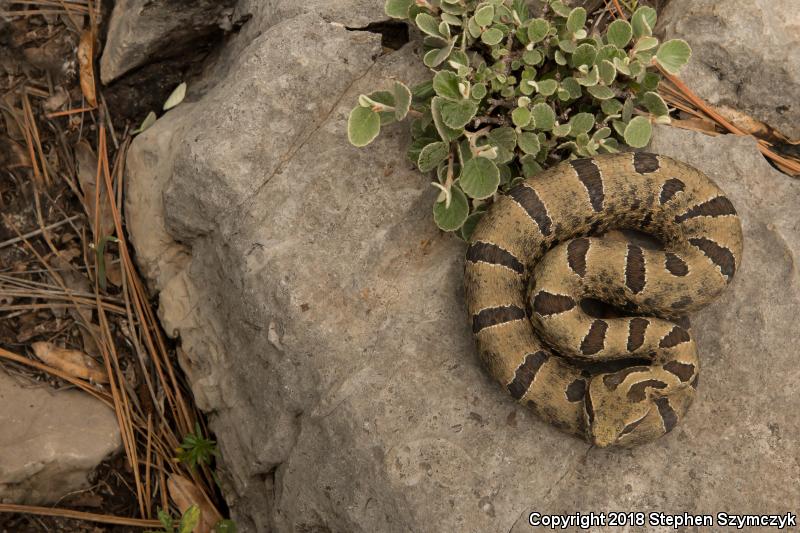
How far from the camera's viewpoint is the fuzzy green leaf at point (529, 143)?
432 centimetres

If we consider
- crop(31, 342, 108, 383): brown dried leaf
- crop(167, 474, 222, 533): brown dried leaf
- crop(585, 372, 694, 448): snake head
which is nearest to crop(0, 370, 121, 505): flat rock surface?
crop(31, 342, 108, 383): brown dried leaf

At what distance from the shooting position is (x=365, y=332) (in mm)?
4293

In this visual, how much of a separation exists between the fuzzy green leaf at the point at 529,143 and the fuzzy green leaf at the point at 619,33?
783 millimetres

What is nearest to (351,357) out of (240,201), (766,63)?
(240,201)

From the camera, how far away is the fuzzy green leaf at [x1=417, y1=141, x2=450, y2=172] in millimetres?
4191

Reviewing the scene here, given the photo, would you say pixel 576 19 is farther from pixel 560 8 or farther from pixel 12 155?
pixel 12 155

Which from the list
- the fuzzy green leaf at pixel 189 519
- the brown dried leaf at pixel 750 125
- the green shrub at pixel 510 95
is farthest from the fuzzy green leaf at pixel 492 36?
the fuzzy green leaf at pixel 189 519

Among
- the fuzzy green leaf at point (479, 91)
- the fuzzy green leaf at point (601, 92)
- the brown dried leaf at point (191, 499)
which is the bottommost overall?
the brown dried leaf at point (191, 499)

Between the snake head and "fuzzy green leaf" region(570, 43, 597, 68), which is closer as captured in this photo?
the snake head

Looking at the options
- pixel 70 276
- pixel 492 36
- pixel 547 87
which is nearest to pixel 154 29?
→ pixel 70 276

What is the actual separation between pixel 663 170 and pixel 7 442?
14.3 feet

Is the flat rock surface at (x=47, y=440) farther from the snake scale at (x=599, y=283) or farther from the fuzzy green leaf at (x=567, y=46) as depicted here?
the fuzzy green leaf at (x=567, y=46)

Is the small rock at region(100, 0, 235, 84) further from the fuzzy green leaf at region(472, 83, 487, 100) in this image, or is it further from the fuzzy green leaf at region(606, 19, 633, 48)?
the fuzzy green leaf at region(606, 19, 633, 48)

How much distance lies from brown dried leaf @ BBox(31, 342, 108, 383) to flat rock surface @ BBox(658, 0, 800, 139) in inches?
172
